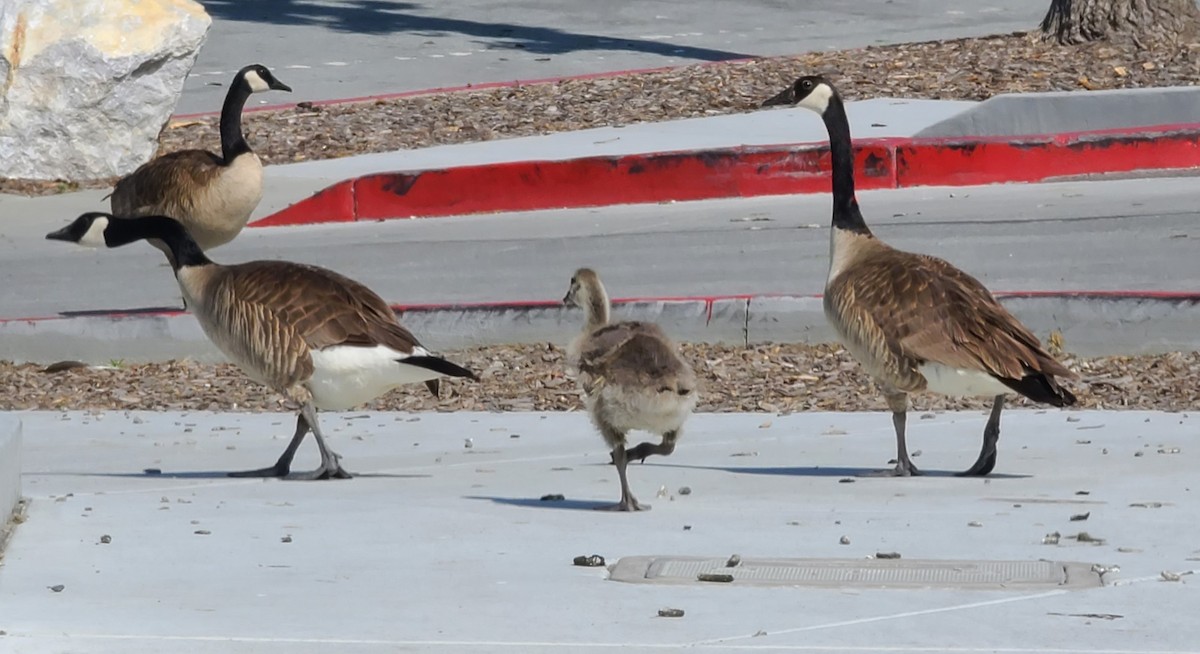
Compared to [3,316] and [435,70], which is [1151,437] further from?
[435,70]

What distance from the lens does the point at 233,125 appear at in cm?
1369

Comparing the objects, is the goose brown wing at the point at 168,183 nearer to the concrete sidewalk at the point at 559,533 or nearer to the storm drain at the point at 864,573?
the concrete sidewalk at the point at 559,533

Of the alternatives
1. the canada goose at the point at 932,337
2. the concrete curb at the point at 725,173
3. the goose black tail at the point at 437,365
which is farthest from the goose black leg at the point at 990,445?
the concrete curb at the point at 725,173

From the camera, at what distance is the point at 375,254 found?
1444 centimetres

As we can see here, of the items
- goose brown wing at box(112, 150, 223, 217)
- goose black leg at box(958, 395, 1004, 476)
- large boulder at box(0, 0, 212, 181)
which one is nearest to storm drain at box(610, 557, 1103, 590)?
goose black leg at box(958, 395, 1004, 476)

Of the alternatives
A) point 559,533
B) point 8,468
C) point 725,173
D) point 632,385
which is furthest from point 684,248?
point 8,468

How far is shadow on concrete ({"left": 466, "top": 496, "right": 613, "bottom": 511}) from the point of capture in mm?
7676

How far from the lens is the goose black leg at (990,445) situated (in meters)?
8.03

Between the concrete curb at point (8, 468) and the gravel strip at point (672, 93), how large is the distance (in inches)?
Answer: 413

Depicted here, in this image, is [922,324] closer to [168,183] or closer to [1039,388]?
[1039,388]

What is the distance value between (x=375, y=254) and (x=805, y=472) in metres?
6.50

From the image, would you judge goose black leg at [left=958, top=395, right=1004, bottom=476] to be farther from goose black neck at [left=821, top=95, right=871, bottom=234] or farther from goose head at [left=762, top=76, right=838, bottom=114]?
goose head at [left=762, top=76, right=838, bottom=114]

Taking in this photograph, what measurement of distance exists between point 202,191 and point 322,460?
481 centimetres

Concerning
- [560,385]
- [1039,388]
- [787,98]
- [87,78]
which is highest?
[787,98]
